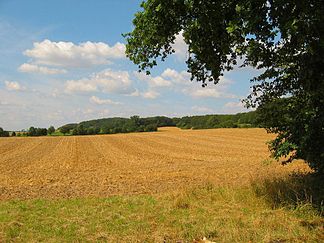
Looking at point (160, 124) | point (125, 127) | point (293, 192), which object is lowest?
point (293, 192)

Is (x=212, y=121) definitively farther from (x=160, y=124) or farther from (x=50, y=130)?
(x=50, y=130)

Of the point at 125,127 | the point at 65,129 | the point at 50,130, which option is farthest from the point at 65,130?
the point at 125,127

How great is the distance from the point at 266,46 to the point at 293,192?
4.87 metres

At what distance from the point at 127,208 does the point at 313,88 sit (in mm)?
6206

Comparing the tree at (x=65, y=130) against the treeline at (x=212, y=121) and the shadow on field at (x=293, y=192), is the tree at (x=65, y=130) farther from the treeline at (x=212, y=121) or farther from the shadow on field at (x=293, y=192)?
the shadow on field at (x=293, y=192)

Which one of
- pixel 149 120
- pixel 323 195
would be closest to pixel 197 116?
pixel 149 120

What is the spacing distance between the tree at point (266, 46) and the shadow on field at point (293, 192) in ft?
3.31

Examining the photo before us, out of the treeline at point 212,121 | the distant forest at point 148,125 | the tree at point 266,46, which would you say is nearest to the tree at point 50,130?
the distant forest at point 148,125

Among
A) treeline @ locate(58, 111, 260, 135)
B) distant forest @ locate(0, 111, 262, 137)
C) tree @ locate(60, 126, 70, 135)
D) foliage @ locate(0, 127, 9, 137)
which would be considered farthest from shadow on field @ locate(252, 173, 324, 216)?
tree @ locate(60, 126, 70, 135)

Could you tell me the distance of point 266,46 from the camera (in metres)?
7.77

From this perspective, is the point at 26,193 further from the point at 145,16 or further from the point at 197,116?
the point at 197,116

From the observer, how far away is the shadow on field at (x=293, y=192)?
895cm

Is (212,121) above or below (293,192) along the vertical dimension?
above

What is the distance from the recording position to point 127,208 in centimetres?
986
